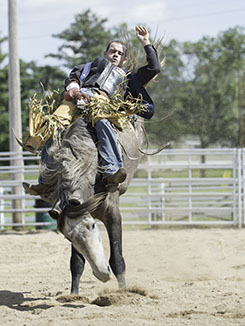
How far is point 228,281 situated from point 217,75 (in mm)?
32796

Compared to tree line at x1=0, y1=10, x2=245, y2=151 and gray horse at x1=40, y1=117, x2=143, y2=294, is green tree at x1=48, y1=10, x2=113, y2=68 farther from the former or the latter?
gray horse at x1=40, y1=117, x2=143, y2=294

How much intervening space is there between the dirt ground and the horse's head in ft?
1.20

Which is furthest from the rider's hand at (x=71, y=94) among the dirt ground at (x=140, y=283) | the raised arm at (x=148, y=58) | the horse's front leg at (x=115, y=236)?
the dirt ground at (x=140, y=283)

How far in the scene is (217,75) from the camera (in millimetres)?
37281

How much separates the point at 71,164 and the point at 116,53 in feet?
4.95

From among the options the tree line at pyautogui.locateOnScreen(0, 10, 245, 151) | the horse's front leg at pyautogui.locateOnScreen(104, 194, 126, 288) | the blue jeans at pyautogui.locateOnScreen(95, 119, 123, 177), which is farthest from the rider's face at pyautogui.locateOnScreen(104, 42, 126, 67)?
the tree line at pyautogui.locateOnScreen(0, 10, 245, 151)

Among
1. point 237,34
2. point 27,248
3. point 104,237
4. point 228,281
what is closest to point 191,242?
point 104,237

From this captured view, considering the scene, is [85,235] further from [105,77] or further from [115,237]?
[105,77]

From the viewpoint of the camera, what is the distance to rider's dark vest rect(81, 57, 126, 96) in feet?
16.5

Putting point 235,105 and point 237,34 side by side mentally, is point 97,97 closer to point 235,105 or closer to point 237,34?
point 235,105

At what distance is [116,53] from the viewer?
5.30 meters

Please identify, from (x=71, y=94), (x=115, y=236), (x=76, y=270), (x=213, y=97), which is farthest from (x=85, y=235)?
(x=213, y=97)

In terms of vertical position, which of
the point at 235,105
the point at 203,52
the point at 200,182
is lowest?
the point at 200,182

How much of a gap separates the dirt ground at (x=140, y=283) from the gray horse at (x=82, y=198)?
37 cm
